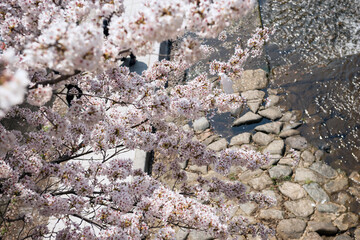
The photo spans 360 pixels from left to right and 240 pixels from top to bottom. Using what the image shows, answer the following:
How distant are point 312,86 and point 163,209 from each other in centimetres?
680

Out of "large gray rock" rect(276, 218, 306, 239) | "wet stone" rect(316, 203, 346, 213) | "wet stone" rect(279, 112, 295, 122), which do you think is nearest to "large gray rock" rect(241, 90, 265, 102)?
"wet stone" rect(279, 112, 295, 122)

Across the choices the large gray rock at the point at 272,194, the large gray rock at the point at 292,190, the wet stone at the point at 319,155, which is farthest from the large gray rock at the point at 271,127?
the large gray rock at the point at 272,194

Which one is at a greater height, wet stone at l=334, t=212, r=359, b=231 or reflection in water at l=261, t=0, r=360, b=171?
reflection in water at l=261, t=0, r=360, b=171

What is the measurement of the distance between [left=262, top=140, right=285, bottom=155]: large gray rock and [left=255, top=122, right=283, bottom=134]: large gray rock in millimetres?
383

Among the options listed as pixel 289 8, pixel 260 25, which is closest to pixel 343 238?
pixel 260 25

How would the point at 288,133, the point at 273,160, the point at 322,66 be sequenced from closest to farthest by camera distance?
the point at 273,160, the point at 288,133, the point at 322,66

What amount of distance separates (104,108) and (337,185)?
5075 mm

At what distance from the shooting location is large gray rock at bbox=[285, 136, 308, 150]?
6600mm

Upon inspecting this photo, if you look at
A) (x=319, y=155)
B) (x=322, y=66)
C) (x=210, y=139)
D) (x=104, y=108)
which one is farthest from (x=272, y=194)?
(x=322, y=66)

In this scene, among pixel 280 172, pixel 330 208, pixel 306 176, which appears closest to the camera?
pixel 330 208

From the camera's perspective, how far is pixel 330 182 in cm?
582

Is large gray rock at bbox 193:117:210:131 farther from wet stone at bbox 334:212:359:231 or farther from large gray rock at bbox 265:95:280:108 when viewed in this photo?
wet stone at bbox 334:212:359:231

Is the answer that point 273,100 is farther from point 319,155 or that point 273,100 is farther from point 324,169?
point 324,169

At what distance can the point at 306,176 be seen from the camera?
598cm
